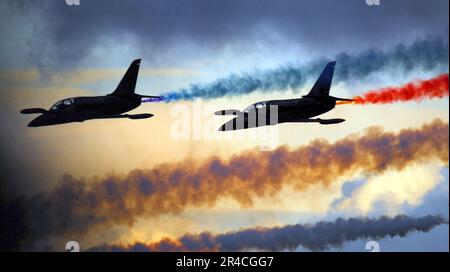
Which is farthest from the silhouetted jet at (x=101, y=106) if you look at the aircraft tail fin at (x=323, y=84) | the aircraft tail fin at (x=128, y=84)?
the aircraft tail fin at (x=323, y=84)

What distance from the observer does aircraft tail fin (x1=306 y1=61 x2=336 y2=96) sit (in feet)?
230

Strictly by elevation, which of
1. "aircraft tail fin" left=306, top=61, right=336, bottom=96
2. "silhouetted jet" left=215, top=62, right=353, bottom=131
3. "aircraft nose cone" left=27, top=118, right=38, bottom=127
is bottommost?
"aircraft nose cone" left=27, top=118, right=38, bottom=127

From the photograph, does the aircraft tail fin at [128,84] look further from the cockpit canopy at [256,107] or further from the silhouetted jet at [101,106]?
the cockpit canopy at [256,107]

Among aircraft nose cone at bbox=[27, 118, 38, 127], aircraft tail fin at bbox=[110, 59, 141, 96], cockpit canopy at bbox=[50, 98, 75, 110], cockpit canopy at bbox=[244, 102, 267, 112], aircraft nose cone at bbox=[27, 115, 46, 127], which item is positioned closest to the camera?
cockpit canopy at bbox=[244, 102, 267, 112]

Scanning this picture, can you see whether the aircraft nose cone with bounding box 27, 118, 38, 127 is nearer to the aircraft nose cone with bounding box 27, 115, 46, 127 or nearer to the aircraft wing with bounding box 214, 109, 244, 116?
the aircraft nose cone with bounding box 27, 115, 46, 127

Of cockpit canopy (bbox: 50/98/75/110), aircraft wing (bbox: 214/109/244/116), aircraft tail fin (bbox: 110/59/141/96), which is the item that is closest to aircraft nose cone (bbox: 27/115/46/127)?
cockpit canopy (bbox: 50/98/75/110)

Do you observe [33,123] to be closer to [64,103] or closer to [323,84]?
[64,103]

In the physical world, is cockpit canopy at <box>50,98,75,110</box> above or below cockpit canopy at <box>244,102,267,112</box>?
above

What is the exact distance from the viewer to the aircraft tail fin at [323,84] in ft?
230

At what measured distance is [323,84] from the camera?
70312 mm

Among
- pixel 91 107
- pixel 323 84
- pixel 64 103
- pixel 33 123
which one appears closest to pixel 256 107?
pixel 323 84
